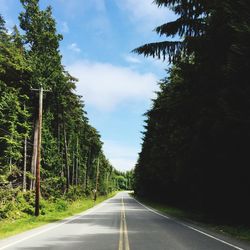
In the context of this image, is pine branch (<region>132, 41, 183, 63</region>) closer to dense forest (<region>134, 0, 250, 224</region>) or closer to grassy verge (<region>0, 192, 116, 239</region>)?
dense forest (<region>134, 0, 250, 224</region>)

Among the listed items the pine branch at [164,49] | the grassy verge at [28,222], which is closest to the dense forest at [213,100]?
the pine branch at [164,49]

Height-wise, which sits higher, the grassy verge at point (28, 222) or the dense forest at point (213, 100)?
the dense forest at point (213, 100)

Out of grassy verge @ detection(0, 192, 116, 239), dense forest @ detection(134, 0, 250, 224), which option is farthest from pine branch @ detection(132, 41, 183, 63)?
grassy verge @ detection(0, 192, 116, 239)

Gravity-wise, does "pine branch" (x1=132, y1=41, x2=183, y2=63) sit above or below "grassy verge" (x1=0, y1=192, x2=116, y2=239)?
above

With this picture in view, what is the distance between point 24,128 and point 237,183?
25097 millimetres

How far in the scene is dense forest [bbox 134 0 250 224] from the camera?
604 inches

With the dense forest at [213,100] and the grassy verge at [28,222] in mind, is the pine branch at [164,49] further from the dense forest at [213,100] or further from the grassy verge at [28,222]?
the grassy verge at [28,222]

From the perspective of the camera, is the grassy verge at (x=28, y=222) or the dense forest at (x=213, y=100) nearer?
the dense forest at (x=213, y=100)

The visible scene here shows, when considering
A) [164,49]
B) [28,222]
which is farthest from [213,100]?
[28,222]

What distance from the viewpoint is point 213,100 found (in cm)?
1914

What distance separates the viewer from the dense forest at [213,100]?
15.3 meters

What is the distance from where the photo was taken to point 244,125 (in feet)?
53.0

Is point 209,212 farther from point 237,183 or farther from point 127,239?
point 127,239

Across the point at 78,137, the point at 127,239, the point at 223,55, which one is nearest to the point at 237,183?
the point at 223,55
